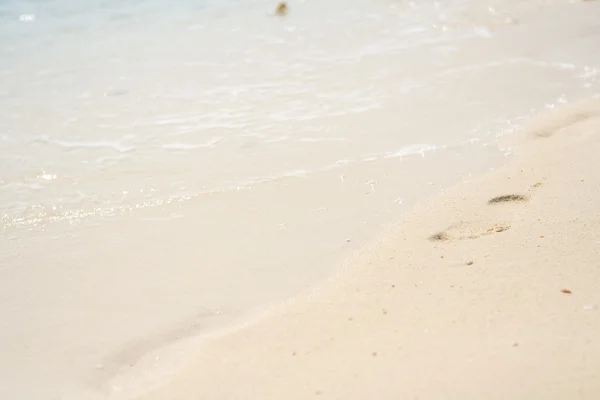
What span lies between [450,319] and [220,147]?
7.05ft

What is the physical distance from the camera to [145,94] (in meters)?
4.75

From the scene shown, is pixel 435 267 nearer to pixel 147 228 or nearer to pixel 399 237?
pixel 399 237

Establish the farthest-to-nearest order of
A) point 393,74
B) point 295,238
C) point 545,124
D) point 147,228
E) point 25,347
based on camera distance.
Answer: point 393,74 → point 545,124 → point 147,228 → point 295,238 → point 25,347

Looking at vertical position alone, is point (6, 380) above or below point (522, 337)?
below

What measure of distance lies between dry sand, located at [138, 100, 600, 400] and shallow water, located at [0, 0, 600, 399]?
0.87 ft

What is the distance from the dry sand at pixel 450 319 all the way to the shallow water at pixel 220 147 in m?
0.27

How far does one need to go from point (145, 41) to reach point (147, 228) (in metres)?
3.49

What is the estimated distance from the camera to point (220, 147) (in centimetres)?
382

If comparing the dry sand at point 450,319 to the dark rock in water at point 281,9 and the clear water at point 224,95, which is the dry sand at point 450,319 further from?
the dark rock in water at point 281,9

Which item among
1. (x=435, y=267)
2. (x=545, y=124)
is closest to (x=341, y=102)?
(x=545, y=124)

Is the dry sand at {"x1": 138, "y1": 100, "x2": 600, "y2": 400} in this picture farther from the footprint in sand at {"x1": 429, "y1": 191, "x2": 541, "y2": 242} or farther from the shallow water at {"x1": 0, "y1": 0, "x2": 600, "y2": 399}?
the shallow water at {"x1": 0, "y1": 0, "x2": 600, "y2": 399}

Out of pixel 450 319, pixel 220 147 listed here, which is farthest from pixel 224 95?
pixel 450 319

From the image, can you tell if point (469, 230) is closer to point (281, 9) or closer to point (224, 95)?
point (224, 95)

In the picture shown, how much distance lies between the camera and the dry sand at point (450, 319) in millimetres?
1785
